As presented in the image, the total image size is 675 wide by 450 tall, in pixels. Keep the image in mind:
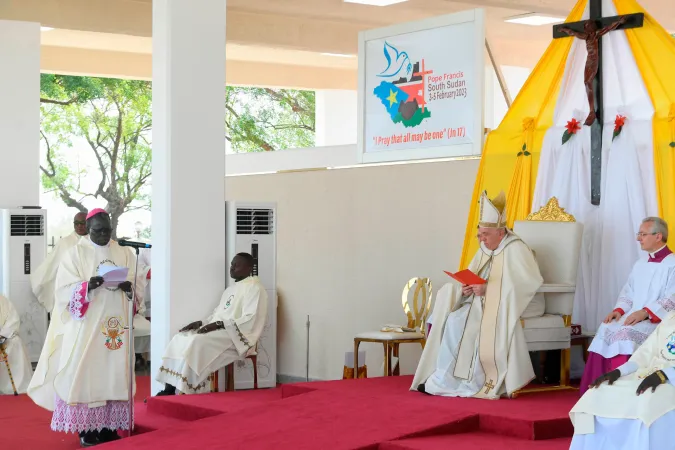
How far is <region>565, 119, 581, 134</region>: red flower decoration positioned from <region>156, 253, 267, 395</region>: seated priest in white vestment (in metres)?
2.73

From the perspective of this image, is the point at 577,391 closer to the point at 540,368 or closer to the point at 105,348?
the point at 540,368

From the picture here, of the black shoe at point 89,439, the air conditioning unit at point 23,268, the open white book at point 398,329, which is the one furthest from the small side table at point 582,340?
the air conditioning unit at point 23,268

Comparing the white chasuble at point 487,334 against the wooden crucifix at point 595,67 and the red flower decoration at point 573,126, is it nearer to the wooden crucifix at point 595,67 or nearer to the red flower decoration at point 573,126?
the wooden crucifix at point 595,67

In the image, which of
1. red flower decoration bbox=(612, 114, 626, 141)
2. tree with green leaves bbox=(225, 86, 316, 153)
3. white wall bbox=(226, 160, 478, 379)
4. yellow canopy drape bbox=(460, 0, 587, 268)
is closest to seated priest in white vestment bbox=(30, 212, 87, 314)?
white wall bbox=(226, 160, 478, 379)

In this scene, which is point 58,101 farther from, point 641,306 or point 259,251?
point 641,306

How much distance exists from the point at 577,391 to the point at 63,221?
14.6m

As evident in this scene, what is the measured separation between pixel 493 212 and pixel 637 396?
9.19 feet

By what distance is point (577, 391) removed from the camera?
23.7 feet

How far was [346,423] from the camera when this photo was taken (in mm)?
6312

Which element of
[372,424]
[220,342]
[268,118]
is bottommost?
[372,424]

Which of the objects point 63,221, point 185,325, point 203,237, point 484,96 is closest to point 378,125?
point 484,96

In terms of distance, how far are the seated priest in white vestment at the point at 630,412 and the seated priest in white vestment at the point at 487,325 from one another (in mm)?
1993

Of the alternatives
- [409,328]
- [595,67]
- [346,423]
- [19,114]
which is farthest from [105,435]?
[19,114]

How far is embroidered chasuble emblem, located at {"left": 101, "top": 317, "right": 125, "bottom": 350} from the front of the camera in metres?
→ 6.86
